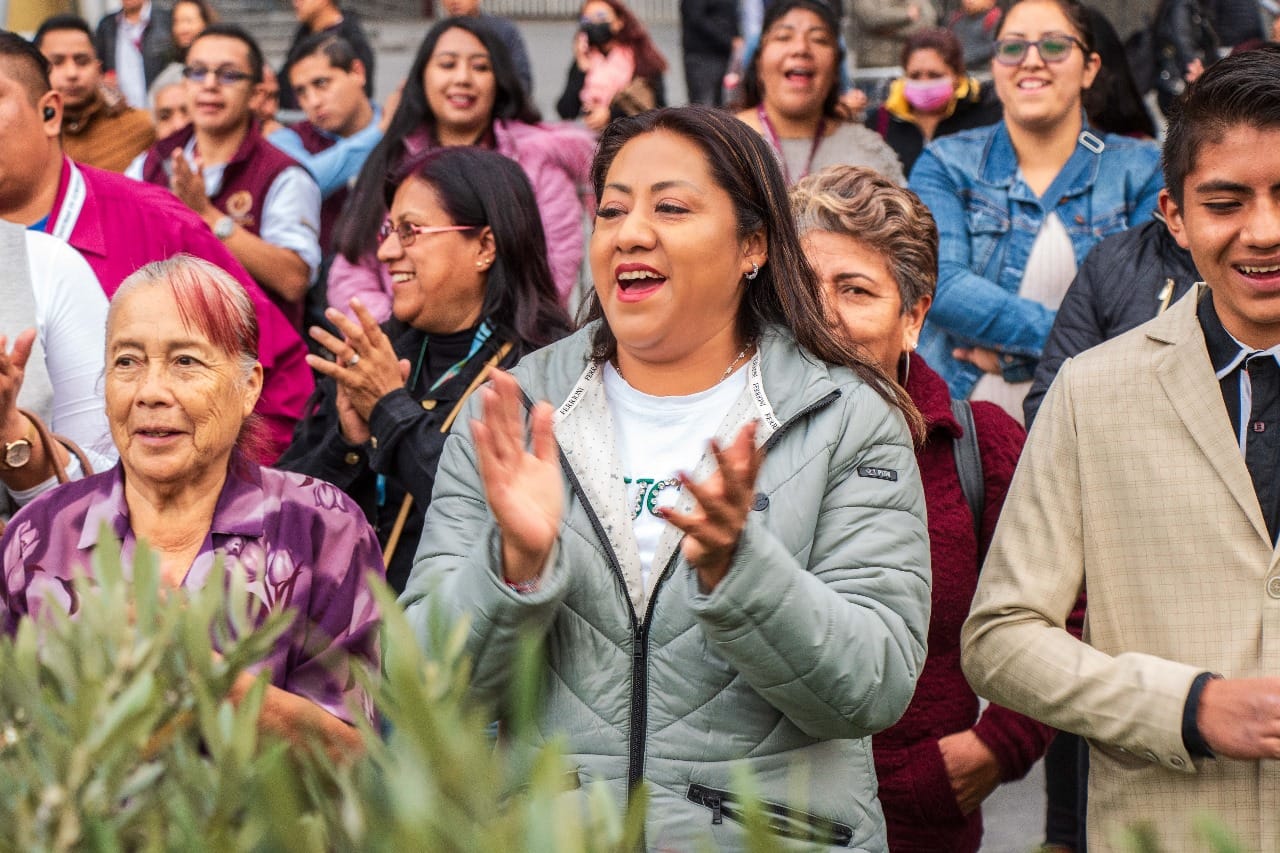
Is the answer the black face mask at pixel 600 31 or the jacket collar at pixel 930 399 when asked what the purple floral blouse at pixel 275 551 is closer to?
the jacket collar at pixel 930 399

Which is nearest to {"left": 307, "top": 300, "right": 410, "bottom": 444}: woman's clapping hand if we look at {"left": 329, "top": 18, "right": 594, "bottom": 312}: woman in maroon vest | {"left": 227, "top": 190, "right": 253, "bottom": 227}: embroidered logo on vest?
{"left": 329, "top": 18, "right": 594, "bottom": 312}: woman in maroon vest

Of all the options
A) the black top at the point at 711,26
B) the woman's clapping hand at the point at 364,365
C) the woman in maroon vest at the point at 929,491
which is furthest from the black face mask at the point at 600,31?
the woman in maroon vest at the point at 929,491

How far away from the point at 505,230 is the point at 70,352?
119cm

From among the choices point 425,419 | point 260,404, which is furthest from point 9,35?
point 425,419

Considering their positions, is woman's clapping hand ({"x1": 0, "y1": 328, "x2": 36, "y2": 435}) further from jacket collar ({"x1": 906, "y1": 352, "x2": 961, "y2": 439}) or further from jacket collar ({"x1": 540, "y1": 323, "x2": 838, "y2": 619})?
jacket collar ({"x1": 906, "y1": 352, "x2": 961, "y2": 439})

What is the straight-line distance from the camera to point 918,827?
3.39m

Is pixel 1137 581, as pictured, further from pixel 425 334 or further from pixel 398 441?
pixel 425 334

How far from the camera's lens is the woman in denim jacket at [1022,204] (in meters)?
5.17

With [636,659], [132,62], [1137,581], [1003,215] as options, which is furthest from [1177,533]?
[132,62]

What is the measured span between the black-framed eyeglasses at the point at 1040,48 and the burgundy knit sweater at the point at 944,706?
2.28 meters

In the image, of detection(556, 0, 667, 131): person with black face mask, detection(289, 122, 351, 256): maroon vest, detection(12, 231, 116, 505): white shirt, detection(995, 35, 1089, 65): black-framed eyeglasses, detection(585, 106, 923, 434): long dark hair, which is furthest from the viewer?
detection(556, 0, 667, 131): person with black face mask

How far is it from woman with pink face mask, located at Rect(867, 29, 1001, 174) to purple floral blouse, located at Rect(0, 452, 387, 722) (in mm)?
5664

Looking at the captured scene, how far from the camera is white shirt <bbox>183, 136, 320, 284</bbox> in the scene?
6.25 meters

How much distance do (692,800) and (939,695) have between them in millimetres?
1084
